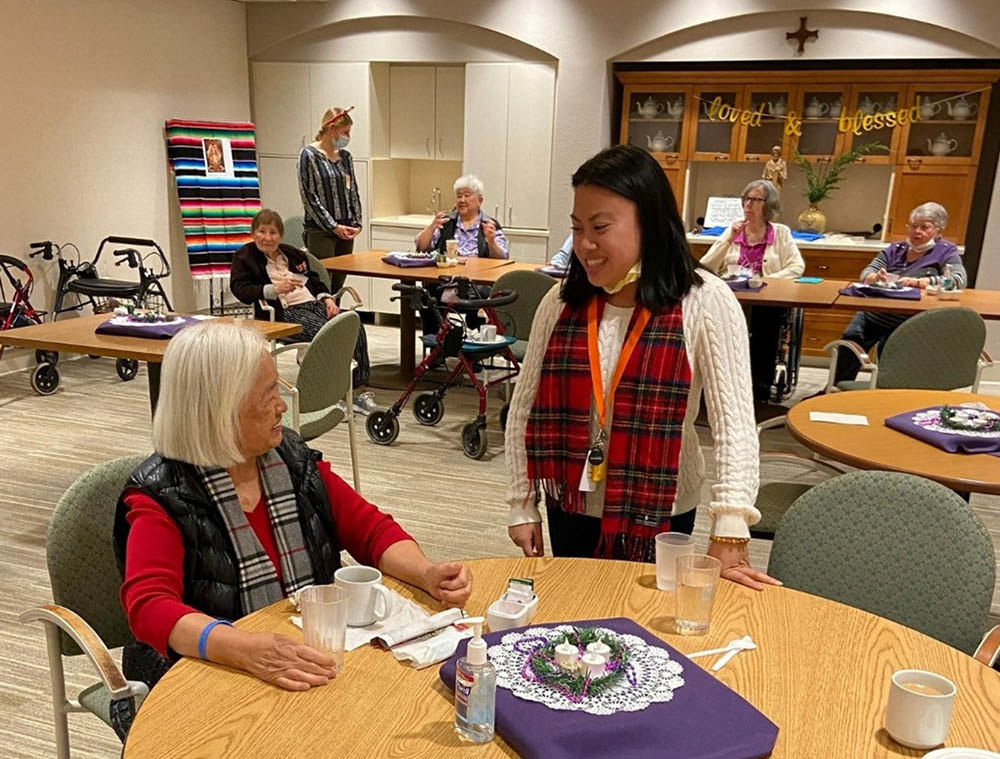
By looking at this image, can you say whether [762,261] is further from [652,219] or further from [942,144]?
[652,219]

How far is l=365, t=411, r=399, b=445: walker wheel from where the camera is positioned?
4906 mm

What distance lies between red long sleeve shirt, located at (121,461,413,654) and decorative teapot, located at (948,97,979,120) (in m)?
6.56

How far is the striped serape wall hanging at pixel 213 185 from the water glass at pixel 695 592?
7255 millimetres

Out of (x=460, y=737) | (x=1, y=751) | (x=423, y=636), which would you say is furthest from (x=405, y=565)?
(x=1, y=751)

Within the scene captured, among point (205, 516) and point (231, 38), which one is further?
point (231, 38)

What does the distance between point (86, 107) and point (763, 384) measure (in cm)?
553

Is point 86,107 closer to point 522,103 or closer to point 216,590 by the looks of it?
point 522,103

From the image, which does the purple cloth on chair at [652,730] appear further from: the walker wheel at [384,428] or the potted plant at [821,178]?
the potted plant at [821,178]

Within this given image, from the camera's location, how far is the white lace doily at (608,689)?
1.23m

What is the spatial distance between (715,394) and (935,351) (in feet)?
8.29

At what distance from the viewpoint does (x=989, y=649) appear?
1.60 meters

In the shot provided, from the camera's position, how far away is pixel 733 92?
280 inches

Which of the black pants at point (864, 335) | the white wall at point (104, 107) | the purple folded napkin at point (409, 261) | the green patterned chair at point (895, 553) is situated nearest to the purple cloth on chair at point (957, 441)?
the green patterned chair at point (895, 553)

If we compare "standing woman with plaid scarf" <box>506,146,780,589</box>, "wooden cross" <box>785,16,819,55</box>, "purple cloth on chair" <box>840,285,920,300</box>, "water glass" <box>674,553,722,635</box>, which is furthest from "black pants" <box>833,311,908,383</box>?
"water glass" <box>674,553,722,635</box>
